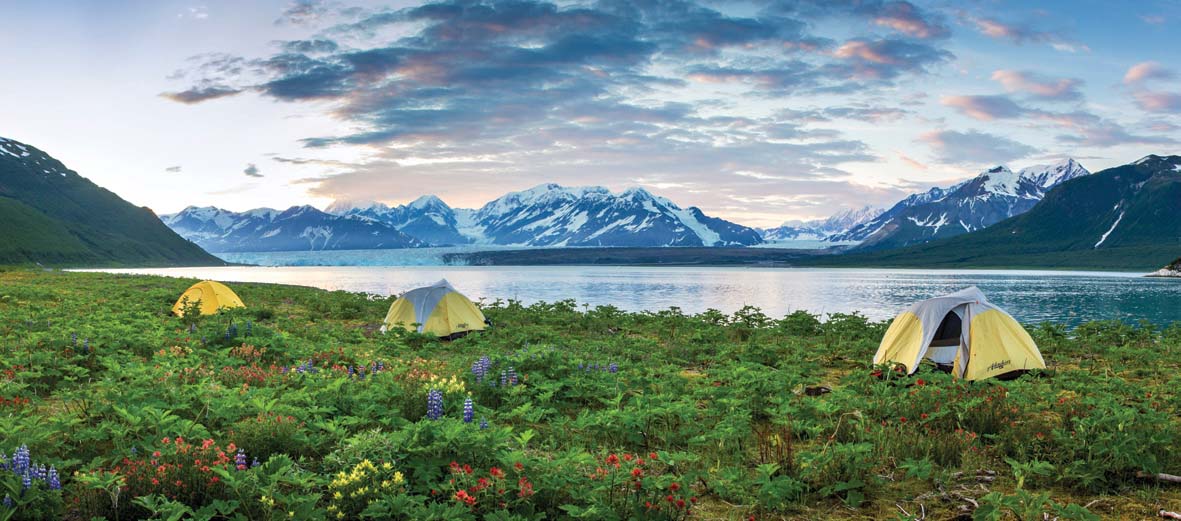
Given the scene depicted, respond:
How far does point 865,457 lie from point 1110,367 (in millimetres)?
13486

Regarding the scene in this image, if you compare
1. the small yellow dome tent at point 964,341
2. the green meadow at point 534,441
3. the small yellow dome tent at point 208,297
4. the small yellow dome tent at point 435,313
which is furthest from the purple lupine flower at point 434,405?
the small yellow dome tent at point 208,297

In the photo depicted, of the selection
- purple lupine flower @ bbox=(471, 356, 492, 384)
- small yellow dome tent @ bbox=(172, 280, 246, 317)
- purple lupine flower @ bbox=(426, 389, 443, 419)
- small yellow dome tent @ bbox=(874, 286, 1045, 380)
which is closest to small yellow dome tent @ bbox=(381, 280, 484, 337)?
small yellow dome tent @ bbox=(172, 280, 246, 317)

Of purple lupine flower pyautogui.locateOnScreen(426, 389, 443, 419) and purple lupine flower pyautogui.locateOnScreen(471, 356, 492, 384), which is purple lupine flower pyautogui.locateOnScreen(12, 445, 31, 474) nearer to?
purple lupine flower pyautogui.locateOnScreen(426, 389, 443, 419)

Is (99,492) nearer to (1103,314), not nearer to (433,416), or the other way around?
(433,416)

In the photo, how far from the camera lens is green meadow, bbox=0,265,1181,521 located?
5.99 meters

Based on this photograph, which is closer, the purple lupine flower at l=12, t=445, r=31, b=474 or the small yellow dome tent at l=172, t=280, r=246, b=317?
the purple lupine flower at l=12, t=445, r=31, b=474

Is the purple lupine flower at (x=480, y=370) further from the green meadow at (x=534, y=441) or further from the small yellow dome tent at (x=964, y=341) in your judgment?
the small yellow dome tent at (x=964, y=341)

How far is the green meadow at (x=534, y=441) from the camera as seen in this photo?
5992mm

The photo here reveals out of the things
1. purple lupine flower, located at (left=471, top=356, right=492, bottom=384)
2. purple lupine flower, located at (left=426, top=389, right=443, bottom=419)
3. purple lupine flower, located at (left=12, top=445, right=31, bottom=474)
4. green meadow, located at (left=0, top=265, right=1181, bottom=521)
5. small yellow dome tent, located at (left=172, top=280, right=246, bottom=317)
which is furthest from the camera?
small yellow dome tent, located at (left=172, top=280, right=246, bottom=317)

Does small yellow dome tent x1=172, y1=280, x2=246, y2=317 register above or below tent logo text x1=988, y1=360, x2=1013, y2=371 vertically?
above

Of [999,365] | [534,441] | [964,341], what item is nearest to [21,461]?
[534,441]

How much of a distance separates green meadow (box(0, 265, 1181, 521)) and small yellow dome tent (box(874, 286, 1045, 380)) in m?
0.94

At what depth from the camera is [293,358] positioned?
1394 cm

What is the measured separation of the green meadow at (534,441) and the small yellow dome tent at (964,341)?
3.09ft
